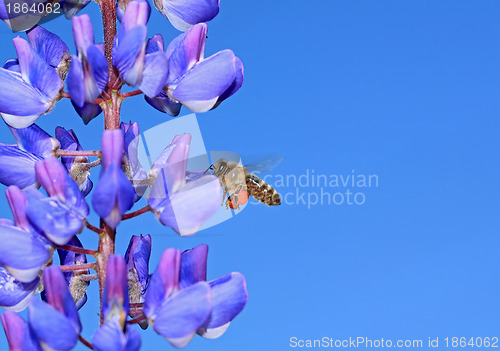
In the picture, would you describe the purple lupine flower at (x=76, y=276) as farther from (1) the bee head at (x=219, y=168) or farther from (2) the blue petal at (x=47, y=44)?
(1) the bee head at (x=219, y=168)

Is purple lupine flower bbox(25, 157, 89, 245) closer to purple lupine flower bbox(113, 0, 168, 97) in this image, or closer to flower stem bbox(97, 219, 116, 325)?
flower stem bbox(97, 219, 116, 325)

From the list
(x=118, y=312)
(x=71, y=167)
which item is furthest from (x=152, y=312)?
(x=71, y=167)

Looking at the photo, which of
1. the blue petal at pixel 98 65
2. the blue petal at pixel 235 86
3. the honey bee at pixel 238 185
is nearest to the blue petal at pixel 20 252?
the blue petal at pixel 98 65

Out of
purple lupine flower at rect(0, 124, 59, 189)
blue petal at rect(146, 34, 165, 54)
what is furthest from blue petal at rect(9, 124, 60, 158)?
blue petal at rect(146, 34, 165, 54)

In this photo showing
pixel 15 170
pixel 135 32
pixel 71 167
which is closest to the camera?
pixel 135 32

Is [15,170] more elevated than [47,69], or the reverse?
[47,69]

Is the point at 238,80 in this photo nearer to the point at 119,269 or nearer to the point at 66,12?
the point at 66,12
